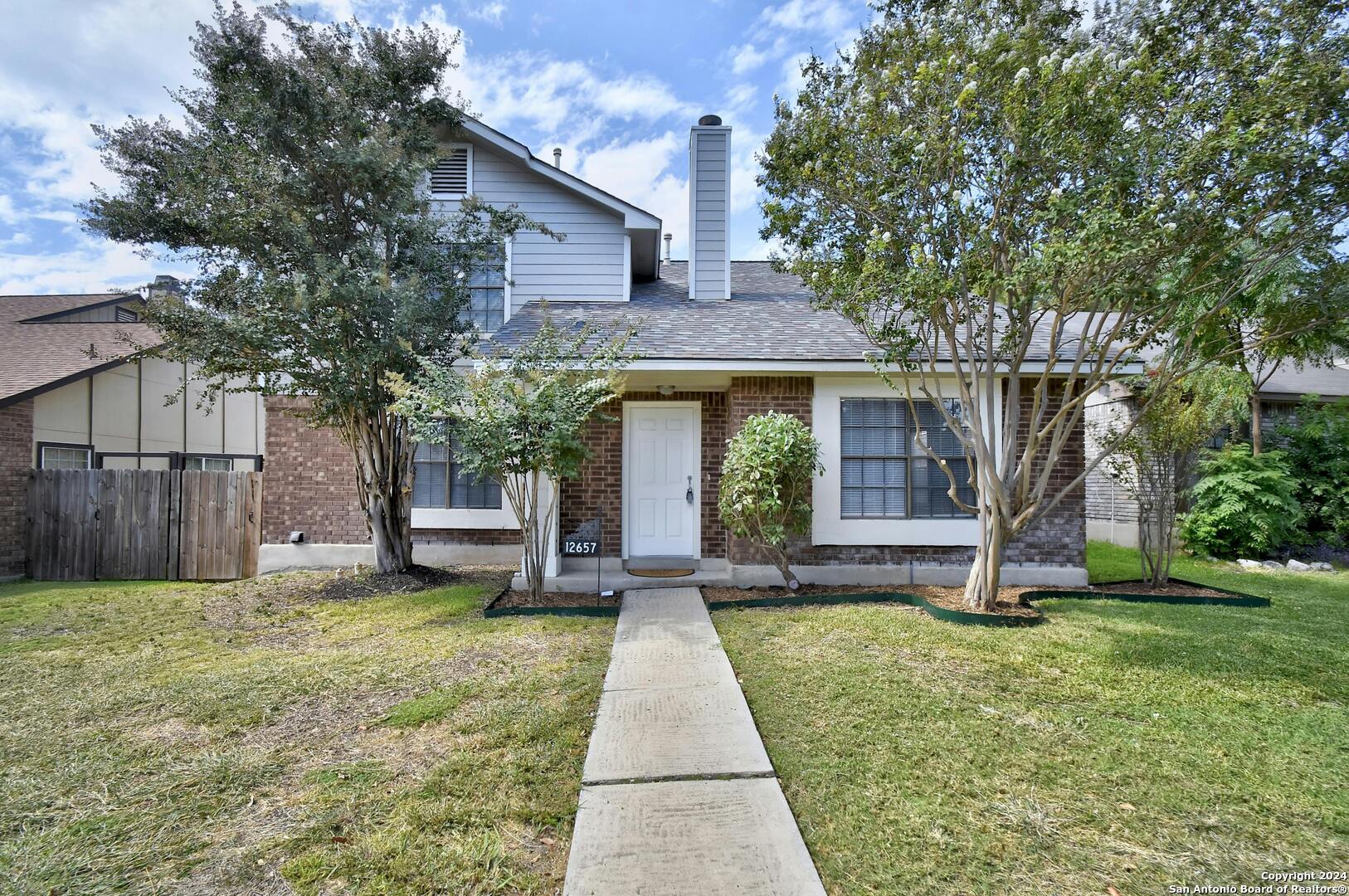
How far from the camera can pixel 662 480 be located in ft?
26.8

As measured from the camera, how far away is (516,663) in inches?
178

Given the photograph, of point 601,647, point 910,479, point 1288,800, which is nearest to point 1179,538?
point 910,479

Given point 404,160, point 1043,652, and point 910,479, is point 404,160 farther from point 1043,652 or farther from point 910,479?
point 1043,652

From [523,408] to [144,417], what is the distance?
11027 mm

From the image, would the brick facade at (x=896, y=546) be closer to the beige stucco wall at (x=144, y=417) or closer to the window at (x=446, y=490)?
the window at (x=446, y=490)

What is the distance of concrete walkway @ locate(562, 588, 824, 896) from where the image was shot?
2158 millimetres

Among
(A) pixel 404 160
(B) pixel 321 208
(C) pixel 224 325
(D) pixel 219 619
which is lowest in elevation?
(D) pixel 219 619

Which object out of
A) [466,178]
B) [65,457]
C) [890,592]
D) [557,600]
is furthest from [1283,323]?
[65,457]

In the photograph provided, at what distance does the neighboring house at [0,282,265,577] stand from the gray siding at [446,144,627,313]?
4.72 meters

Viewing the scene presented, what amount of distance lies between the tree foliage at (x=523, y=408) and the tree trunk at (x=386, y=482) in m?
1.42

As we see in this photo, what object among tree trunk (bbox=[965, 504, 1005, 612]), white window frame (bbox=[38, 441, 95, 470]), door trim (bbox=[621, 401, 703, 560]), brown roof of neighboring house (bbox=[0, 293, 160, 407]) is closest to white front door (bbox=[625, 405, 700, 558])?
door trim (bbox=[621, 401, 703, 560])

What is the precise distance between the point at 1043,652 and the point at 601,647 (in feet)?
11.5

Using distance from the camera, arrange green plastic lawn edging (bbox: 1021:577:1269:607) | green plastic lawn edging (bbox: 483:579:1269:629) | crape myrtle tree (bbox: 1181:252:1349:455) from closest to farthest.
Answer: crape myrtle tree (bbox: 1181:252:1349:455)
green plastic lawn edging (bbox: 483:579:1269:629)
green plastic lawn edging (bbox: 1021:577:1269:607)

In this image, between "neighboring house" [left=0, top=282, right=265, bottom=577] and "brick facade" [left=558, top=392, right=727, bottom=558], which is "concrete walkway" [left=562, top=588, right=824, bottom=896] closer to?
"brick facade" [left=558, top=392, right=727, bottom=558]
